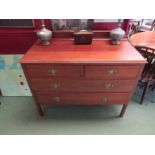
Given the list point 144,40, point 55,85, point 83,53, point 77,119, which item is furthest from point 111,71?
point 144,40

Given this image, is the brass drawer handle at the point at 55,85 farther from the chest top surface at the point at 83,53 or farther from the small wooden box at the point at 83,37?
the small wooden box at the point at 83,37

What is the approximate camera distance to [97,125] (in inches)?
→ 65.1

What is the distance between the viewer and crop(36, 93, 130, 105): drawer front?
4.70 feet

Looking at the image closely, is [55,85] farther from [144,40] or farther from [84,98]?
[144,40]

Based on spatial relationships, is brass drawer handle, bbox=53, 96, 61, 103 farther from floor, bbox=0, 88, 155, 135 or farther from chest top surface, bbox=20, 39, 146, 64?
chest top surface, bbox=20, 39, 146, 64

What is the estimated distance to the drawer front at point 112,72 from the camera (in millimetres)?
1182

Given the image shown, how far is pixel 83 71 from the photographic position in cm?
122

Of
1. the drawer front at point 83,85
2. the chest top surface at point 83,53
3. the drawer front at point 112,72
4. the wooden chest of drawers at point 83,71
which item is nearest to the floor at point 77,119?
the wooden chest of drawers at point 83,71

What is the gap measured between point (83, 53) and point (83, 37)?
0.74 feet

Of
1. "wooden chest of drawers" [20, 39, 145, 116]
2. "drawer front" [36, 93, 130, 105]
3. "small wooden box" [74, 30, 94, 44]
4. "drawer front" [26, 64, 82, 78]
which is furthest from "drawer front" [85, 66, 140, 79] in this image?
"small wooden box" [74, 30, 94, 44]

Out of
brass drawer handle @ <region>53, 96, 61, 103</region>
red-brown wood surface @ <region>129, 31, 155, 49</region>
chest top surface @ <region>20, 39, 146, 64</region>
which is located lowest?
brass drawer handle @ <region>53, 96, 61, 103</region>
